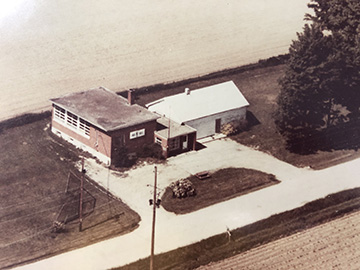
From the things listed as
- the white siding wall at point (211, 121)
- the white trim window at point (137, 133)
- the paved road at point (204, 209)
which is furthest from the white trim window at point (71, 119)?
the white siding wall at point (211, 121)

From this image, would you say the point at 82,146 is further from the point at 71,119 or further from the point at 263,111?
the point at 263,111

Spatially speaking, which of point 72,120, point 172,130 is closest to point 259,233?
point 172,130

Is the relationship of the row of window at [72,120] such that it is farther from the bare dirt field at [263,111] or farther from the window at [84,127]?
the bare dirt field at [263,111]

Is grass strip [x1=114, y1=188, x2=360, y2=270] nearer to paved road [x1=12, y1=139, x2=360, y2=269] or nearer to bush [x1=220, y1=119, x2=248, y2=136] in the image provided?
paved road [x1=12, y1=139, x2=360, y2=269]

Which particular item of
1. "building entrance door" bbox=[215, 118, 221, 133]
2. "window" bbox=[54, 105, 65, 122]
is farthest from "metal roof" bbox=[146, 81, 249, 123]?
"window" bbox=[54, 105, 65, 122]

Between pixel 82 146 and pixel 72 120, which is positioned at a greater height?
pixel 72 120
